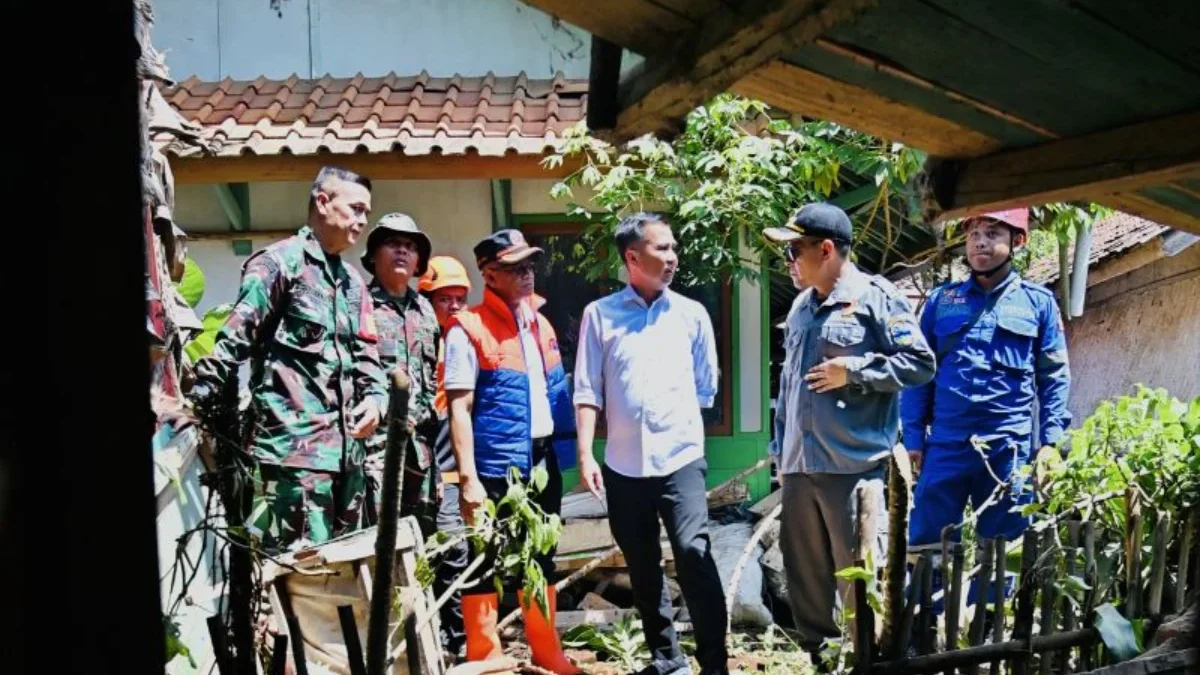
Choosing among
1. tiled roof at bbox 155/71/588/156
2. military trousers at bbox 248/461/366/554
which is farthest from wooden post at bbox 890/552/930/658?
tiled roof at bbox 155/71/588/156

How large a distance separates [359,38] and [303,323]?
5343 millimetres

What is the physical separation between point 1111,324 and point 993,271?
4752mm

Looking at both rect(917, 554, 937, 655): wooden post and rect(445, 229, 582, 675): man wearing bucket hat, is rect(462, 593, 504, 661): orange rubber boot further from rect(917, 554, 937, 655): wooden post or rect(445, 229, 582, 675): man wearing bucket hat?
rect(917, 554, 937, 655): wooden post

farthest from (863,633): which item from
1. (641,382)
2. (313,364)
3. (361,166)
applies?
(361,166)

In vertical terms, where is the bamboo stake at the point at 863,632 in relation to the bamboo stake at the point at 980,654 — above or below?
above

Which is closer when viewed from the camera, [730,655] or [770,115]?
[730,655]

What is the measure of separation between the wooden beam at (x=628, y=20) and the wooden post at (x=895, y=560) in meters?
1.07

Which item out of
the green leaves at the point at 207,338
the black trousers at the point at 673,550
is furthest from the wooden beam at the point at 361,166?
the black trousers at the point at 673,550

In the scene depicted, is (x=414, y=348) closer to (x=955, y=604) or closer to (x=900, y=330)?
(x=900, y=330)

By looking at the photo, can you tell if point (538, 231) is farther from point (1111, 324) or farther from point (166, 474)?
point (1111, 324)

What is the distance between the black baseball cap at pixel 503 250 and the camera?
14.4 feet

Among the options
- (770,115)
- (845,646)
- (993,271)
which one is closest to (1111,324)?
(770,115)

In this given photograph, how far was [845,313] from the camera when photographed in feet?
12.8

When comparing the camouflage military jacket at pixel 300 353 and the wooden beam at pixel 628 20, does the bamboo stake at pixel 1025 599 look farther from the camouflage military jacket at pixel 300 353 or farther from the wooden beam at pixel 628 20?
the camouflage military jacket at pixel 300 353
